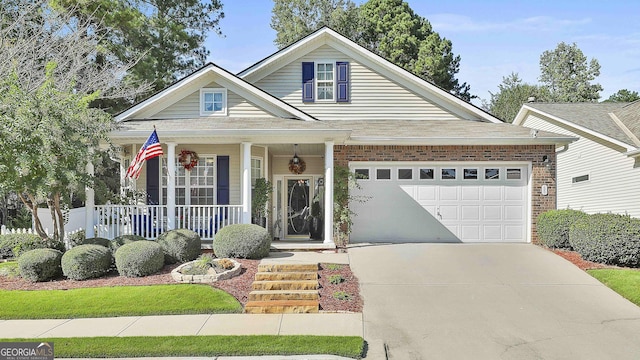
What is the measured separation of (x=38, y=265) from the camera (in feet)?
30.8

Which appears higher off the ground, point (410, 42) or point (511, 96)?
point (410, 42)

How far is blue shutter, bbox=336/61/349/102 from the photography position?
1577 cm

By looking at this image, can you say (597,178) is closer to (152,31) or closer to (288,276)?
(288,276)

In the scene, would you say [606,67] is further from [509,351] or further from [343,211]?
[509,351]

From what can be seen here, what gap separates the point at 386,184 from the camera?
13320mm

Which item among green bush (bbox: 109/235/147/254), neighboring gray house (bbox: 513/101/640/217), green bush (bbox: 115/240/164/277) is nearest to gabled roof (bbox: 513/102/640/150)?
neighboring gray house (bbox: 513/101/640/217)

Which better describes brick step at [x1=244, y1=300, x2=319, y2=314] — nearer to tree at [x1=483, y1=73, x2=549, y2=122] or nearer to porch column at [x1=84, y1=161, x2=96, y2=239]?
porch column at [x1=84, y1=161, x2=96, y2=239]

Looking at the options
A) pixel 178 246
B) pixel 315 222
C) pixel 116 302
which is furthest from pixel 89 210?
pixel 315 222

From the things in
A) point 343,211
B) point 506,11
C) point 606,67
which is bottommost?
point 343,211

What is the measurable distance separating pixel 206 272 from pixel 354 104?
28.4 ft

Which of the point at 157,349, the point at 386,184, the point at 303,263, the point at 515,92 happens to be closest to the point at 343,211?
the point at 386,184

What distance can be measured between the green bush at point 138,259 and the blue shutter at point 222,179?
3.67 metres

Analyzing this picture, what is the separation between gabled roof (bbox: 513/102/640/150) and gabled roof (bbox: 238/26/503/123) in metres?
1.75

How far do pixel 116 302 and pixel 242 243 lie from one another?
313 centimetres
